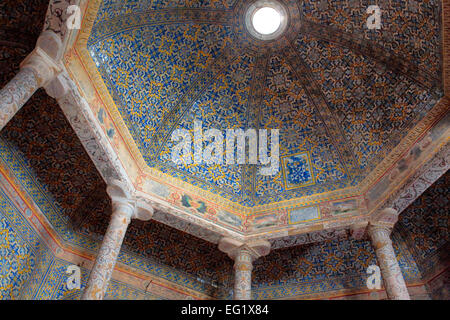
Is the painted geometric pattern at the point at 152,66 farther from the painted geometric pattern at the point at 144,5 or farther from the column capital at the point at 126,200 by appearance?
the column capital at the point at 126,200

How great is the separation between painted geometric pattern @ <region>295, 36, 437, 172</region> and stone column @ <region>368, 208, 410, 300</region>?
144cm

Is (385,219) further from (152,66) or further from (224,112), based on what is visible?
(152,66)

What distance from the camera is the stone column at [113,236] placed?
21.1 ft

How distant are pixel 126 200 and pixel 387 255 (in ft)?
16.8

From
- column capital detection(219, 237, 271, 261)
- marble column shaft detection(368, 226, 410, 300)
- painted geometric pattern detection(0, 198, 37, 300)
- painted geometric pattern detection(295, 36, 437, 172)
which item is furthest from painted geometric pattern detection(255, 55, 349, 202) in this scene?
painted geometric pattern detection(0, 198, 37, 300)

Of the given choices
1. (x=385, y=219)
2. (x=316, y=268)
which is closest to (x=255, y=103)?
(x=385, y=219)

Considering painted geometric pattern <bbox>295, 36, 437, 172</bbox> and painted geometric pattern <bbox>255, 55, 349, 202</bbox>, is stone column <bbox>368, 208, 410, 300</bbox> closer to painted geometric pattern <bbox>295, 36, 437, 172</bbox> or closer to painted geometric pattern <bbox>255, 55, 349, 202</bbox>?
painted geometric pattern <bbox>295, 36, 437, 172</bbox>

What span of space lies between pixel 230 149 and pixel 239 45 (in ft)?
8.59

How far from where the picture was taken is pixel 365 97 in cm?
921

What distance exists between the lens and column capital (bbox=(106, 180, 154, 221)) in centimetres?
770

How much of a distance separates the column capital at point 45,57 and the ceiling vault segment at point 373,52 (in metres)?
5.72

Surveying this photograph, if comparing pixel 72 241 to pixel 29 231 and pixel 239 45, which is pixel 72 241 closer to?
pixel 29 231

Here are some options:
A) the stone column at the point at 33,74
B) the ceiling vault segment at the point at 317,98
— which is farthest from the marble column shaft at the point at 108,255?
the ceiling vault segment at the point at 317,98
